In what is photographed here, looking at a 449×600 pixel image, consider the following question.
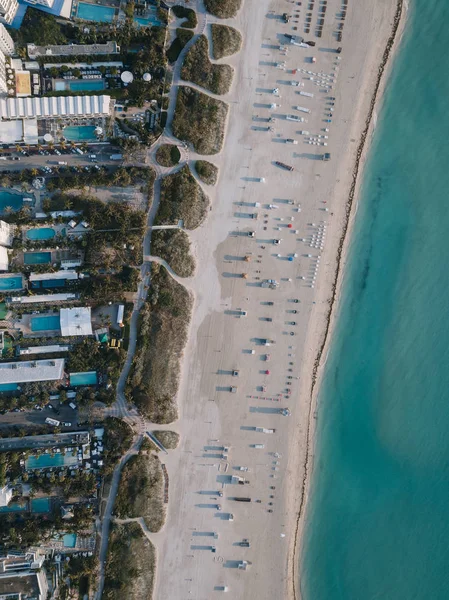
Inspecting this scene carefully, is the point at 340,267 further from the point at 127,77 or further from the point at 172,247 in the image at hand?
the point at 127,77

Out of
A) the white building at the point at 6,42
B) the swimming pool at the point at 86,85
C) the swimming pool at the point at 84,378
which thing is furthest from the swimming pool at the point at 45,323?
the white building at the point at 6,42

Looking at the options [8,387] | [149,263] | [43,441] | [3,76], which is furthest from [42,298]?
[3,76]

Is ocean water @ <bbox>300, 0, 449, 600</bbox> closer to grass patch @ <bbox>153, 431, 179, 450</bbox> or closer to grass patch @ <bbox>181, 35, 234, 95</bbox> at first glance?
grass patch @ <bbox>153, 431, 179, 450</bbox>

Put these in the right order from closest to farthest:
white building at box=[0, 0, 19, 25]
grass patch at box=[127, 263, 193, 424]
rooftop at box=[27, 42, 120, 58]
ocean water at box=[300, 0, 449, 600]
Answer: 1. white building at box=[0, 0, 19, 25]
2. rooftop at box=[27, 42, 120, 58]
3. grass patch at box=[127, 263, 193, 424]
4. ocean water at box=[300, 0, 449, 600]

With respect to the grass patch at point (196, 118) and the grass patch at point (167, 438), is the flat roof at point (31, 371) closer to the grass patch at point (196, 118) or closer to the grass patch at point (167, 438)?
the grass patch at point (167, 438)

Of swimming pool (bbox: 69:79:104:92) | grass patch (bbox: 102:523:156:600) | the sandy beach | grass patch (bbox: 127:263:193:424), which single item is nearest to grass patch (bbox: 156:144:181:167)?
the sandy beach
